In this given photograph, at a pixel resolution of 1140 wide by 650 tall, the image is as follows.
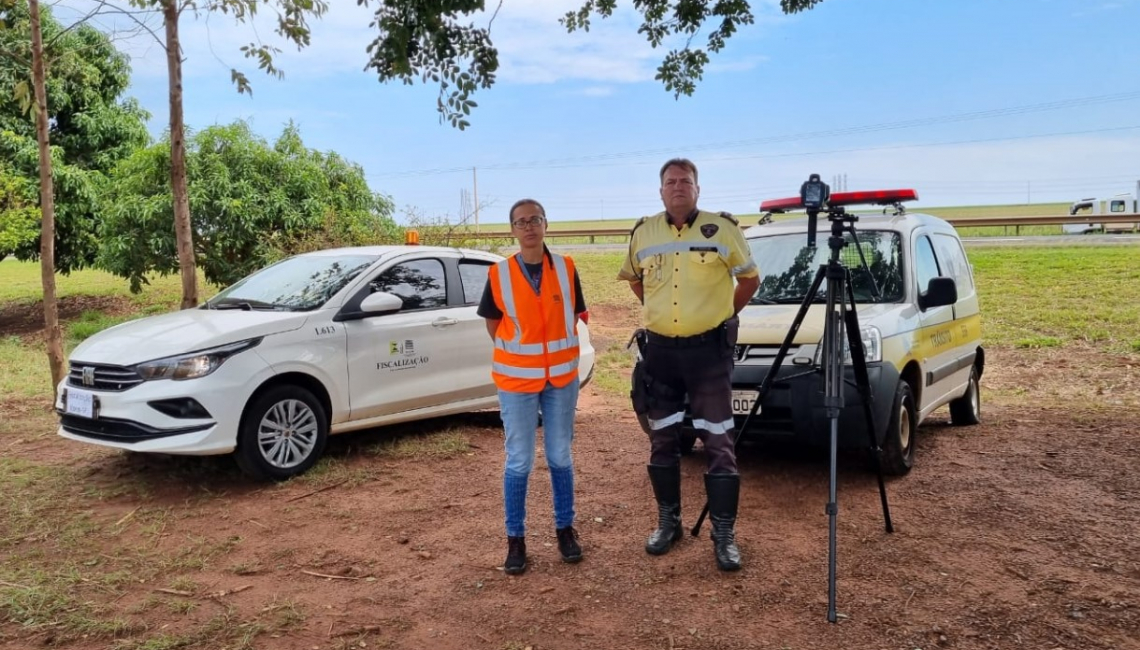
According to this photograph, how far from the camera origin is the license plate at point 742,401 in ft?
17.1

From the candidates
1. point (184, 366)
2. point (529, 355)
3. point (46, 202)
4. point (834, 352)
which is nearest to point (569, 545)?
point (529, 355)

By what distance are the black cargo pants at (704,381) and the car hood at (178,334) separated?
9.16 feet

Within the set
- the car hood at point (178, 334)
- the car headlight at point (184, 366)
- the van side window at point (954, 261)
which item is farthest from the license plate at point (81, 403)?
the van side window at point (954, 261)

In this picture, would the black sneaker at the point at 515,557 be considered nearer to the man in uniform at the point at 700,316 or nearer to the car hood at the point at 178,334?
the man in uniform at the point at 700,316

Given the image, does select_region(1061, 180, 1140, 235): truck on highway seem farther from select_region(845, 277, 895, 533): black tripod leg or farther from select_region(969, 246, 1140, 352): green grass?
select_region(845, 277, 895, 533): black tripod leg

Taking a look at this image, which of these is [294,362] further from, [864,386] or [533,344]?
[864,386]

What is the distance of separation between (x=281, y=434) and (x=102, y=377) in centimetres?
114

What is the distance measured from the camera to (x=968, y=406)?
24.1ft

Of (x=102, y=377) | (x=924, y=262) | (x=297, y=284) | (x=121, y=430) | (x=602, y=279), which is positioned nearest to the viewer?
(x=121, y=430)

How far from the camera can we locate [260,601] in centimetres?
395

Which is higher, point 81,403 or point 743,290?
point 743,290

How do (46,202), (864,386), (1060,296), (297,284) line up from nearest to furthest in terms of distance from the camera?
(864,386), (297,284), (46,202), (1060,296)

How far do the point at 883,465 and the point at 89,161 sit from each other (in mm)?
14689

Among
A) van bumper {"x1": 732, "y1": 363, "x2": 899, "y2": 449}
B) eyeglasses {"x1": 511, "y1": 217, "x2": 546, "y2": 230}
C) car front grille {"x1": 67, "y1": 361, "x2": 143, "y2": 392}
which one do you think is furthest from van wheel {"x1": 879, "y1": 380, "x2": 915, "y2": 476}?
car front grille {"x1": 67, "y1": 361, "x2": 143, "y2": 392}
